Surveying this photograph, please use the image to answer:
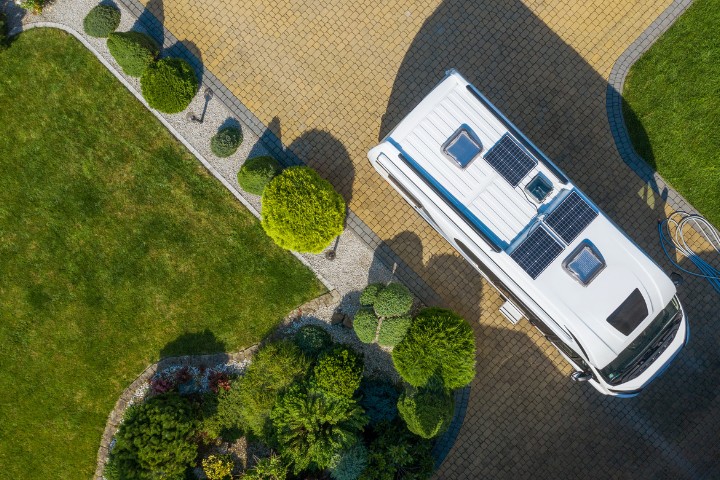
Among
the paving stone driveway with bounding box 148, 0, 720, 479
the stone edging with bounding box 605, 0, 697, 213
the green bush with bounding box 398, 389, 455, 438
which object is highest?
the stone edging with bounding box 605, 0, 697, 213

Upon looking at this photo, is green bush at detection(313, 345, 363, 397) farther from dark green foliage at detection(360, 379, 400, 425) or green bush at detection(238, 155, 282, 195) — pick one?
green bush at detection(238, 155, 282, 195)

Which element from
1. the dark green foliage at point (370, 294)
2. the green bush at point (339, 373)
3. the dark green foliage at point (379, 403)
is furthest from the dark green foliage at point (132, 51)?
the dark green foliage at point (379, 403)

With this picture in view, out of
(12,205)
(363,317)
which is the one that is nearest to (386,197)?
(363,317)

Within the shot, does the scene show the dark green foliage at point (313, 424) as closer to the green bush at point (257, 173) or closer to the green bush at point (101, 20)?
the green bush at point (257, 173)

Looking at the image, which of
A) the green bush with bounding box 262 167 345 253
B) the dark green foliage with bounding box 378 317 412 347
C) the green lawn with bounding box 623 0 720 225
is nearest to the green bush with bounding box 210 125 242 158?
the green bush with bounding box 262 167 345 253

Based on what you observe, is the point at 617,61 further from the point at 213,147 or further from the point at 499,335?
the point at 213,147
